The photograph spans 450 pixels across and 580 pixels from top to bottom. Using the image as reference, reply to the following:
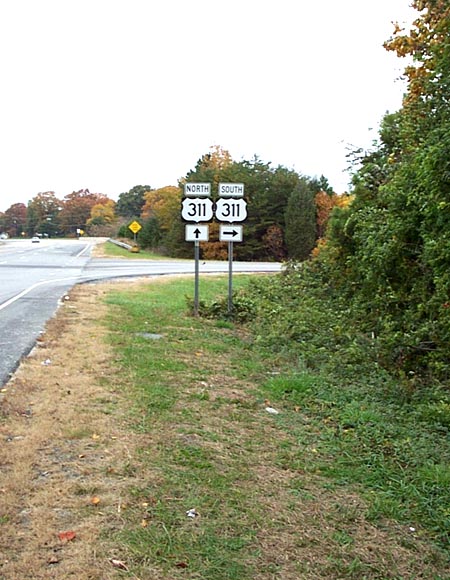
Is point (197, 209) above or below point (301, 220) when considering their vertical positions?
below

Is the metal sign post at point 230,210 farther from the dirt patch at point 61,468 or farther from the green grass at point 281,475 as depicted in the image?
the dirt patch at point 61,468

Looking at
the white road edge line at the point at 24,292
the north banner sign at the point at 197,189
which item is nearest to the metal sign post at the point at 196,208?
the north banner sign at the point at 197,189

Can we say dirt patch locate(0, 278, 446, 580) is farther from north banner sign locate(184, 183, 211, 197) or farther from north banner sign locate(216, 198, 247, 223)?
Result: north banner sign locate(184, 183, 211, 197)

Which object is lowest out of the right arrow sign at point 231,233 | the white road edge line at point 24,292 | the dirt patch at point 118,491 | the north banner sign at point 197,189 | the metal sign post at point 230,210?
the white road edge line at point 24,292

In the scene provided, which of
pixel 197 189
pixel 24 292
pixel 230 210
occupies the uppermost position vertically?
pixel 197 189

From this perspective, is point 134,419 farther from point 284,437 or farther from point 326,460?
point 326,460

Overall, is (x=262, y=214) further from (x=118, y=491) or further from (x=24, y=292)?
(x=118, y=491)

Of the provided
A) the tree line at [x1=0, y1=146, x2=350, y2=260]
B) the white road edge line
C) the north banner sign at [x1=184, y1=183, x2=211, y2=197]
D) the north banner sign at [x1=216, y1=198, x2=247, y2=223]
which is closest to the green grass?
the north banner sign at [x1=216, y1=198, x2=247, y2=223]

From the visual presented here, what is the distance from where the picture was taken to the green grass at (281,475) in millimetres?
3213

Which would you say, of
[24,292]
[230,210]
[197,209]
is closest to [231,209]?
[230,210]

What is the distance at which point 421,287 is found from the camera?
771 centimetres

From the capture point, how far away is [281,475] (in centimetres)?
431

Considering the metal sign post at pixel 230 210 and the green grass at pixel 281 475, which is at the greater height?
the metal sign post at pixel 230 210

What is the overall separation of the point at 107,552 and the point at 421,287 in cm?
570
